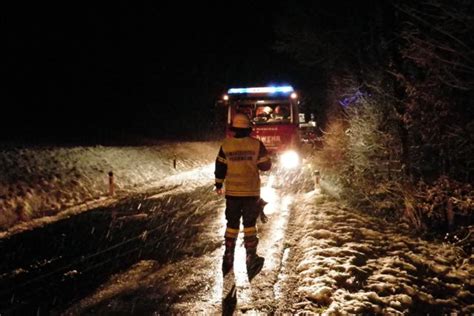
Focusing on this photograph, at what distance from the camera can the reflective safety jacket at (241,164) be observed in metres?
6.07

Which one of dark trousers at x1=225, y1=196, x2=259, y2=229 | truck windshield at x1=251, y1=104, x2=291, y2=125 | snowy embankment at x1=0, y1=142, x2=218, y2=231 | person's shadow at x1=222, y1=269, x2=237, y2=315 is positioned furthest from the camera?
truck windshield at x1=251, y1=104, x2=291, y2=125

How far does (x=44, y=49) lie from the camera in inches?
1414

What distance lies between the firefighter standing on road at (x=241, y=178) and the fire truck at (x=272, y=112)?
9.57 m

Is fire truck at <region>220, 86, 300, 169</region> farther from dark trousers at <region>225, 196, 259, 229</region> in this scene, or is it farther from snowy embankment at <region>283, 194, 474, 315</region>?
dark trousers at <region>225, 196, 259, 229</region>

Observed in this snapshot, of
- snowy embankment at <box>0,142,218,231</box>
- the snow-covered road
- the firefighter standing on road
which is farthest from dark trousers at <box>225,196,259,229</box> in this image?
snowy embankment at <box>0,142,218,231</box>

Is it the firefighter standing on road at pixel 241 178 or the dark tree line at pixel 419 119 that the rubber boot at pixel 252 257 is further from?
the dark tree line at pixel 419 119

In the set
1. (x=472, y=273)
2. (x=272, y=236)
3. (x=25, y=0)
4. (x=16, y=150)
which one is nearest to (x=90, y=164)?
(x=16, y=150)

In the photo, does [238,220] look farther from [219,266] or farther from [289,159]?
[289,159]

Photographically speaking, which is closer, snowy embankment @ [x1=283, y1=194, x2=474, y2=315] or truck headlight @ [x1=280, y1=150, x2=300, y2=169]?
snowy embankment @ [x1=283, y1=194, x2=474, y2=315]

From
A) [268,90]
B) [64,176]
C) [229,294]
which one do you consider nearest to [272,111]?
[268,90]

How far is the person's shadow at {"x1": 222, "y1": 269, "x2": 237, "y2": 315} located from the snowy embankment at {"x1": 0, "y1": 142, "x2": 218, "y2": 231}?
6059 millimetres

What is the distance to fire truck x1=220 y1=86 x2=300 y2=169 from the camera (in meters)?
15.7

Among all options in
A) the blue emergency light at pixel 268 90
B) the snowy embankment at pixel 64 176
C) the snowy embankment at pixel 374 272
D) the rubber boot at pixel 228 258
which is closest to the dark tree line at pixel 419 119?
the snowy embankment at pixel 374 272

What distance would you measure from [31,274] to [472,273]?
642 cm
